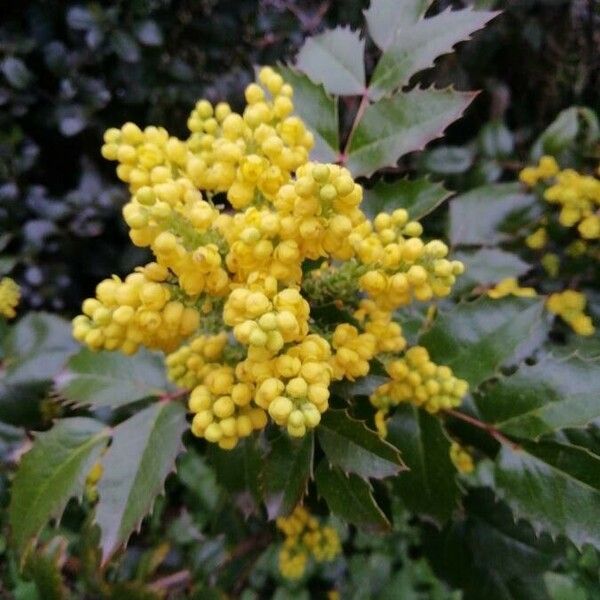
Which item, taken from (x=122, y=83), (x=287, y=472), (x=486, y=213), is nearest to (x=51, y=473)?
(x=287, y=472)

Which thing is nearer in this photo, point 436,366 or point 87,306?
point 87,306

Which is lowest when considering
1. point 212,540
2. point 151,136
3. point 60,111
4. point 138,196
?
point 212,540

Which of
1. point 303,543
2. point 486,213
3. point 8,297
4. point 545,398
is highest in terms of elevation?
point 486,213

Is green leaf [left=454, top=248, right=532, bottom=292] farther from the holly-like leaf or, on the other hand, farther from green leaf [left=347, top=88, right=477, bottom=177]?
green leaf [left=347, top=88, right=477, bottom=177]

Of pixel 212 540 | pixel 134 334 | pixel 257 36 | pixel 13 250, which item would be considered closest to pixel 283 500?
pixel 134 334

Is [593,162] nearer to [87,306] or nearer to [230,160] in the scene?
[230,160]

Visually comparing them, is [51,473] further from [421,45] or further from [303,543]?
[421,45]

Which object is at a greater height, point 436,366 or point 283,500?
point 436,366
